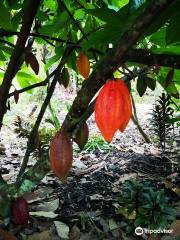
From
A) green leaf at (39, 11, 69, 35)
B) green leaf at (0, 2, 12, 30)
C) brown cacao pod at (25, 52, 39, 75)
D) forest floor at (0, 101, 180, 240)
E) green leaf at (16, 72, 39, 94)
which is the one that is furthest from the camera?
green leaf at (16, 72, 39, 94)

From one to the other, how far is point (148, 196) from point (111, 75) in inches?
46.8

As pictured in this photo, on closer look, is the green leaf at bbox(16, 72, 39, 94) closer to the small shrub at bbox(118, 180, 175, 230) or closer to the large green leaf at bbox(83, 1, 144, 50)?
the small shrub at bbox(118, 180, 175, 230)

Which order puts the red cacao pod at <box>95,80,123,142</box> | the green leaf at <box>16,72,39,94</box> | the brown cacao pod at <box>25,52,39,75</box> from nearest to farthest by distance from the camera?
the red cacao pod at <box>95,80,123,142</box>
the brown cacao pod at <box>25,52,39,75</box>
the green leaf at <box>16,72,39,94</box>

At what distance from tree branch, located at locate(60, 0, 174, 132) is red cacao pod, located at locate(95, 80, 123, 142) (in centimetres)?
2

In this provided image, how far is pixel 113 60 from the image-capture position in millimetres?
612

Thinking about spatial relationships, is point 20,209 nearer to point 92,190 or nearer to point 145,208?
point 145,208

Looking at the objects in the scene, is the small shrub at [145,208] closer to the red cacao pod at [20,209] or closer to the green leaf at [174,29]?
the red cacao pod at [20,209]

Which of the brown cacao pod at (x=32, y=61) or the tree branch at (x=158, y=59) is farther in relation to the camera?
the brown cacao pod at (x=32, y=61)

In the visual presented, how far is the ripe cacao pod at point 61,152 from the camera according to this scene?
754 mm

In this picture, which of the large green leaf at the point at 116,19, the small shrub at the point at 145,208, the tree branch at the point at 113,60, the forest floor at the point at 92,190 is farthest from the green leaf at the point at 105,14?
the small shrub at the point at 145,208

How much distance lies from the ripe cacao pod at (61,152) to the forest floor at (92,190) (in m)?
0.75

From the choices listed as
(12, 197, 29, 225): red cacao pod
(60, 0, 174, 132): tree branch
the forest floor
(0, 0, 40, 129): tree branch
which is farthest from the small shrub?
(60, 0, 174, 132): tree branch

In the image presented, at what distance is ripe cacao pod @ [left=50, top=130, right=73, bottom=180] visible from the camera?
75 centimetres

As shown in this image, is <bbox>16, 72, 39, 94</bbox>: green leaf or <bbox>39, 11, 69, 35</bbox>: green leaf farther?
<bbox>16, 72, 39, 94</bbox>: green leaf
